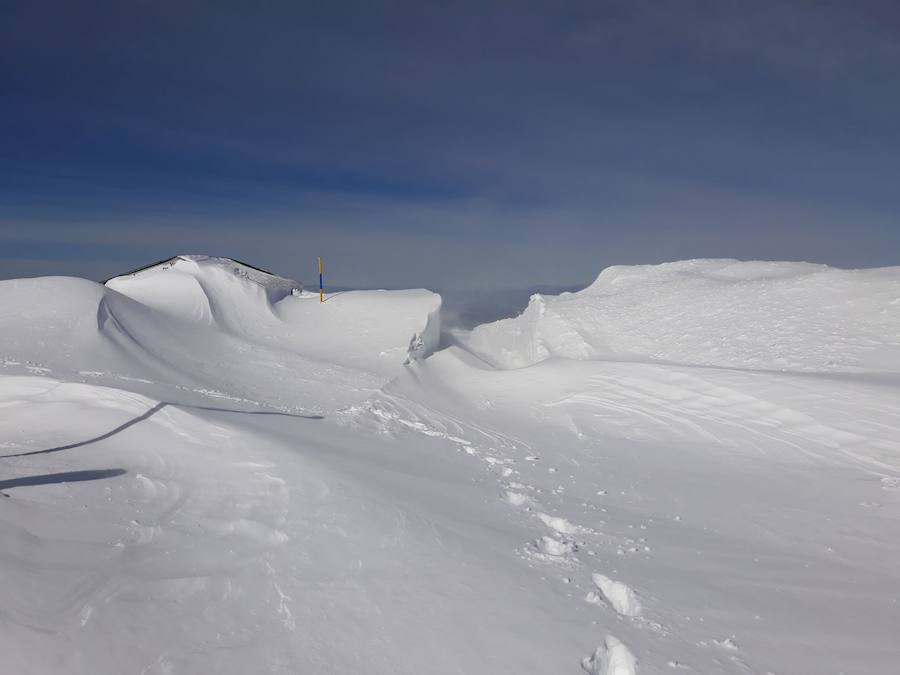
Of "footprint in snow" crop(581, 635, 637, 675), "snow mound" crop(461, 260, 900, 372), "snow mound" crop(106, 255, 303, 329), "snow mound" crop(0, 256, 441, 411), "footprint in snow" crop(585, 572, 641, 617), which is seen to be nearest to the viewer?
"footprint in snow" crop(581, 635, 637, 675)

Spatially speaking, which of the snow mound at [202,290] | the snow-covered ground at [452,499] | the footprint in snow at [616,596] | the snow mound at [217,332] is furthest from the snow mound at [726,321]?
the footprint in snow at [616,596]

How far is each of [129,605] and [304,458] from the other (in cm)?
280

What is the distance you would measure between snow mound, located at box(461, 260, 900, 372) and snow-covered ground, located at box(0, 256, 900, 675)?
3.7 inches

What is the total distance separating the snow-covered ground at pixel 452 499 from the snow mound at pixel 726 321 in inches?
3.7

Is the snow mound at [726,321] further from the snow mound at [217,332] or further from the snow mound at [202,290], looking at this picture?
the snow mound at [202,290]

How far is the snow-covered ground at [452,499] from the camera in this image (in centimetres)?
364

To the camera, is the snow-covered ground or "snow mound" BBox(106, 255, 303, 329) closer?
the snow-covered ground

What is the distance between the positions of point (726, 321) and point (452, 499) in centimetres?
951

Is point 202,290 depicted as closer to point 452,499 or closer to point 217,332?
point 217,332

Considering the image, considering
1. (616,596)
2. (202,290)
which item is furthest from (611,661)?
(202,290)

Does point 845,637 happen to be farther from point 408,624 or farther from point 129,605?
point 129,605

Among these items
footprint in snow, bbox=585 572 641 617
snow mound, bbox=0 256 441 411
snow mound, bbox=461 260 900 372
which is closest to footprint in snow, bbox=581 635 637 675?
footprint in snow, bbox=585 572 641 617

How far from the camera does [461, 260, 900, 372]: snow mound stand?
35.5 ft

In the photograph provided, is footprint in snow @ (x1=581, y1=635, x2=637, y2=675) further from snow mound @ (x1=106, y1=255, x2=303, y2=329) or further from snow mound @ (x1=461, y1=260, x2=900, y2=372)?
snow mound @ (x1=106, y1=255, x2=303, y2=329)
